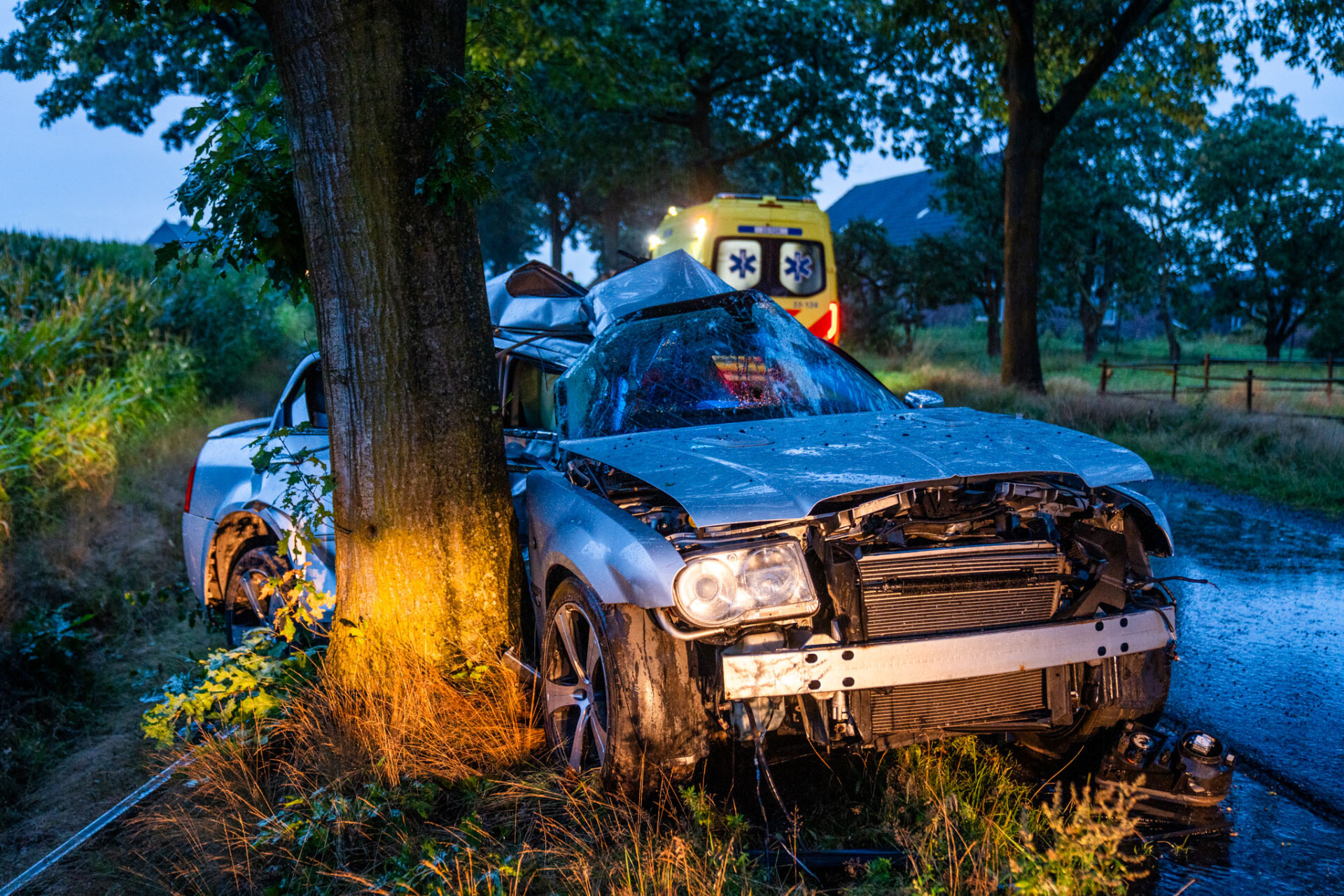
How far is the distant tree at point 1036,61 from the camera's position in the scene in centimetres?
1394

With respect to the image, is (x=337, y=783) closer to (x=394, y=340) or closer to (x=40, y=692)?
(x=394, y=340)

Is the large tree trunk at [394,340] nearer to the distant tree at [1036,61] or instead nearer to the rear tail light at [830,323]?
the rear tail light at [830,323]

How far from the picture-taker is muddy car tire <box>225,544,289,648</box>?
15.9 ft

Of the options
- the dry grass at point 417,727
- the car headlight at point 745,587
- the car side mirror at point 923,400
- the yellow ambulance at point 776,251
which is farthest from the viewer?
the yellow ambulance at point 776,251

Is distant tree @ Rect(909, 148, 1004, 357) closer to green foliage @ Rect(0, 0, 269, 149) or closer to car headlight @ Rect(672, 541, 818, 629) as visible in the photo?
green foliage @ Rect(0, 0, 269, 149)

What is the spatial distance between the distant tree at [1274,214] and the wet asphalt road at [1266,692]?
31.1 m

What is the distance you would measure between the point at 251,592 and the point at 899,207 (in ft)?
158

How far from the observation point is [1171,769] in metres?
3.12

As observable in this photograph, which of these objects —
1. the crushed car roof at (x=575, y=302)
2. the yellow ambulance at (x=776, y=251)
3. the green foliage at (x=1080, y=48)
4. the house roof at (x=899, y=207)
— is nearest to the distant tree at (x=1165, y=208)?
the house roof at (x=899, y=207)

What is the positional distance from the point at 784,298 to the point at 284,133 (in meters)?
8.81

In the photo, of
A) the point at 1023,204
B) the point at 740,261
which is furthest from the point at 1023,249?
the point at 740,261

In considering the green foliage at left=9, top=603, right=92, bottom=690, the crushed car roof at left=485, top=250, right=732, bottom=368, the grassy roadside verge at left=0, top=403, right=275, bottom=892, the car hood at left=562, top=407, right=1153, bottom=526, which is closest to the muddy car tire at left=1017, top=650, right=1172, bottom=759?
the car hood at left=562, top=407, right=1153, bottom=526

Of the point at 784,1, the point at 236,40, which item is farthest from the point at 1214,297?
the point at 236,40

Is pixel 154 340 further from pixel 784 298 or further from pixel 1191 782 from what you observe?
pixel 1191 782
